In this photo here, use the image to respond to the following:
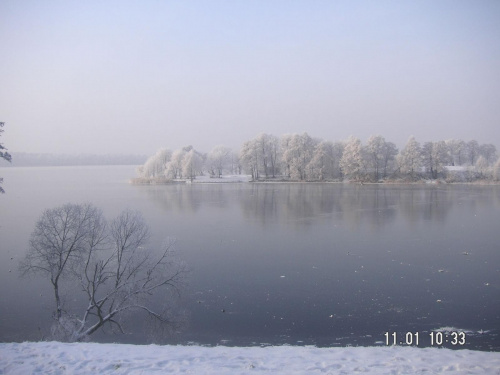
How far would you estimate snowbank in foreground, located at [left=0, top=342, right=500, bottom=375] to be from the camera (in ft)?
17.8

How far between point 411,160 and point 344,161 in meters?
9.31

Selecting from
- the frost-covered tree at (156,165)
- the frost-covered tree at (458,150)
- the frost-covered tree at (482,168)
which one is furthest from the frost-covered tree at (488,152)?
the frost-covered tree at (156,165)

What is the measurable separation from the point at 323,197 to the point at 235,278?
25.7 m

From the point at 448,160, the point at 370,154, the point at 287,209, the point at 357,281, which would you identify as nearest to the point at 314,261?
the point at 357,281

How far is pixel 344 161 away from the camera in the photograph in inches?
2266

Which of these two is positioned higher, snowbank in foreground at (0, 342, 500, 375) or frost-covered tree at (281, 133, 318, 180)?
frost-covered tree at (281, 133, 318, 180)

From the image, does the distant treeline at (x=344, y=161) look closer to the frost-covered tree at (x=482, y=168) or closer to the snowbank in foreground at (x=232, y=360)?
the frost-covered tree at (x=482, y=168)

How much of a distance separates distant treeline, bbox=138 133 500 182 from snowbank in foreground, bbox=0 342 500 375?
52.1 meters

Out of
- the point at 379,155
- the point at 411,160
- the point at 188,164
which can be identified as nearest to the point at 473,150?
the point at 411,160

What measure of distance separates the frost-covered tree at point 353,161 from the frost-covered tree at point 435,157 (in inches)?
372

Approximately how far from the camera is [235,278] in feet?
41.0

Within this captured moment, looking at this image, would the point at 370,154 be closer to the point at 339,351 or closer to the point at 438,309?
the point at 438,309

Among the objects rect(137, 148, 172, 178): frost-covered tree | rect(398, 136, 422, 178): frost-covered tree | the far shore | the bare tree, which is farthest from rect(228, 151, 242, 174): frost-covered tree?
the bare tree

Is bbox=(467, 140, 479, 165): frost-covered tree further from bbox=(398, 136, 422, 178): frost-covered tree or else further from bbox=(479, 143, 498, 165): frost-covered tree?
bbox=(398, 136, 422, 178): frost-covered tree
